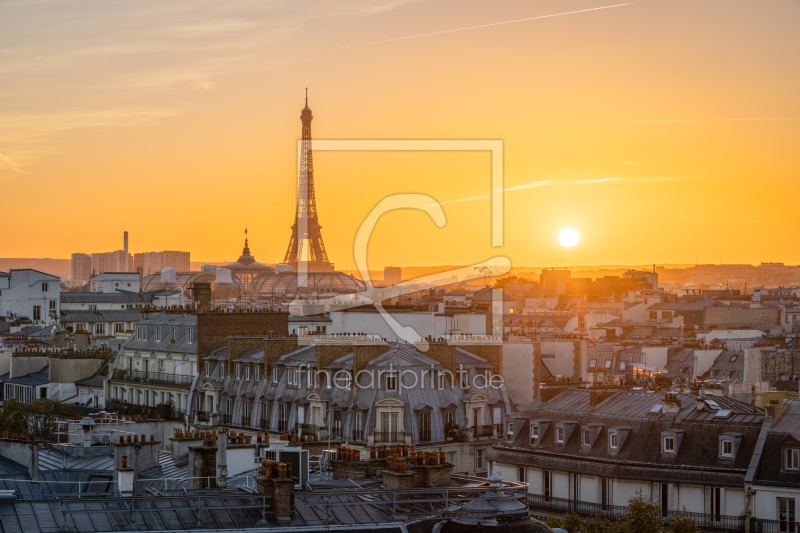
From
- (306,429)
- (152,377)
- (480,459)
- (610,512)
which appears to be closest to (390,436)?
(306,429)

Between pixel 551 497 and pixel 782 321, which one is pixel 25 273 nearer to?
pixel 782 321

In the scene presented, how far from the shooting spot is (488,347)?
155 ft

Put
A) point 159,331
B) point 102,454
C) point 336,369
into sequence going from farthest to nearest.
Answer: point 159,331 → point 336,369 → point 102,454

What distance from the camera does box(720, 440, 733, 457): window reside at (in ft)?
112

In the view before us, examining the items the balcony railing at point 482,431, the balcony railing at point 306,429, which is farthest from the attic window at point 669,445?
the balcony railing at point 306,429

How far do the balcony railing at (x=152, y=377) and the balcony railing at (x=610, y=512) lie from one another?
18.2 m

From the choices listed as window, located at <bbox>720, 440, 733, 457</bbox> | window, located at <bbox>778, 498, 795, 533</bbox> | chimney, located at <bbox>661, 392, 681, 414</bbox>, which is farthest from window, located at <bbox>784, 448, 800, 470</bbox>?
chimney, located at <bbox>661, 392, 681, 414</bbox>

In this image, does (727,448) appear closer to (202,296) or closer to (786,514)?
(786,514)

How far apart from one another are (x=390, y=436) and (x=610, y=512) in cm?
767

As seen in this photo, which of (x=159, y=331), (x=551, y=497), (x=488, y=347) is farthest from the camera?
(x=159, y=331)

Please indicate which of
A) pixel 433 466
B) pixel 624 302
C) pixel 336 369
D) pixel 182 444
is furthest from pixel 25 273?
pixel 433 466

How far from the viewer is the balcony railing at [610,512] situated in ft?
108

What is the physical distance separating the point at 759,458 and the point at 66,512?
19.1 meters

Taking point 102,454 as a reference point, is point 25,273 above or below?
above
